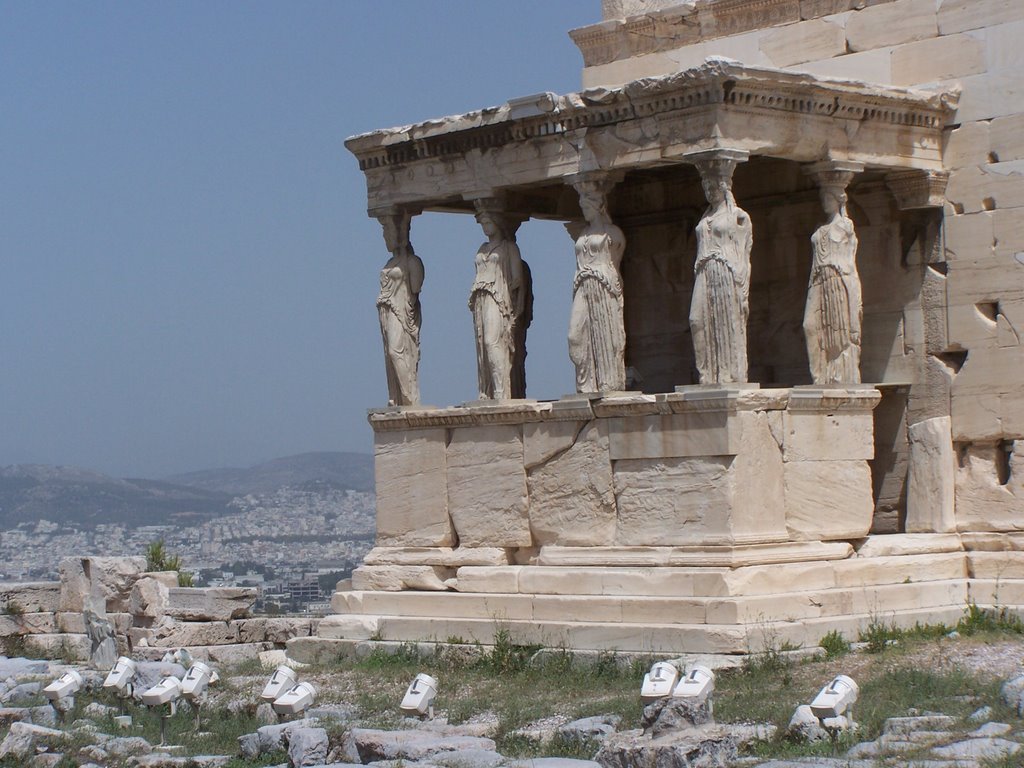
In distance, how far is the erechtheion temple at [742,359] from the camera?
15500 mm

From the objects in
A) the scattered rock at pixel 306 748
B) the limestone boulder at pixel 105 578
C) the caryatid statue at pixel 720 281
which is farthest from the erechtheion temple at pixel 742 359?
the limestone boulder at pixel 105 578

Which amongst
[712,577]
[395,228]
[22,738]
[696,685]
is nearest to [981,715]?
[696,685]

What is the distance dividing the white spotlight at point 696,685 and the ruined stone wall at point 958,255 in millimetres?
4519

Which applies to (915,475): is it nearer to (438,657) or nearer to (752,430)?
(752,430)

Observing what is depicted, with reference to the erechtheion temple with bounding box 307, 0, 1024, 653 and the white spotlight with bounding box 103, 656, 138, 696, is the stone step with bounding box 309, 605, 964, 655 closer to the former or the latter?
the erechtheion temple with bounding box 307, 0, 1024, 653

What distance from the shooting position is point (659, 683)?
1271cm

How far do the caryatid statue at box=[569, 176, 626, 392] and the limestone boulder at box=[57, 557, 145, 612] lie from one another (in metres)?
5.72

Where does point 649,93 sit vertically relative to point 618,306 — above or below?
above

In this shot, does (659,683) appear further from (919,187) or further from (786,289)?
(786,289)

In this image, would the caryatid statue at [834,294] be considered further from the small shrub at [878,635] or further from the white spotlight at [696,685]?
the white spotlight at [696,685]

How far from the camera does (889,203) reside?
56.0ft

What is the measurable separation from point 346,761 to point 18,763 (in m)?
2.14

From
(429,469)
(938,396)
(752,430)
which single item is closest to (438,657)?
(429,469)

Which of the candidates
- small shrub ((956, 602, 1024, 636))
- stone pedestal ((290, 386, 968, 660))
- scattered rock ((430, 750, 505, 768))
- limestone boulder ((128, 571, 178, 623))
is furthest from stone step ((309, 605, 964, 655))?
limestone boulder ((128, 571, 178, 623))
